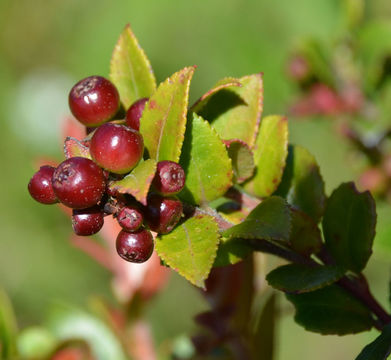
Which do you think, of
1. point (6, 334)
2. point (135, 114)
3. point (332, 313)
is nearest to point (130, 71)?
point (135, 114)

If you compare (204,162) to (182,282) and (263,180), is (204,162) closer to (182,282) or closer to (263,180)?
(263,180)

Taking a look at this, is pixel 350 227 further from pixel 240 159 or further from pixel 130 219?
pixel 130 219

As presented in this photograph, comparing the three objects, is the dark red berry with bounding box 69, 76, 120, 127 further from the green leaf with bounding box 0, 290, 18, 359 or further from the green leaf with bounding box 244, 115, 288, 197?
the green leaf with bounding box 0, 290, 18, 359

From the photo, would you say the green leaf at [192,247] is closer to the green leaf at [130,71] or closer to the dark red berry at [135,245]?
the dark red berry at [135,245]

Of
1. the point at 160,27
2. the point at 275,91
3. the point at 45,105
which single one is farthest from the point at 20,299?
the point at 275,91

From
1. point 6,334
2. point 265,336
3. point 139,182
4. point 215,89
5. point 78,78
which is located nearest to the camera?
point 139,182

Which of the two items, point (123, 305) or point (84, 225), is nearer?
point (84, 225)
